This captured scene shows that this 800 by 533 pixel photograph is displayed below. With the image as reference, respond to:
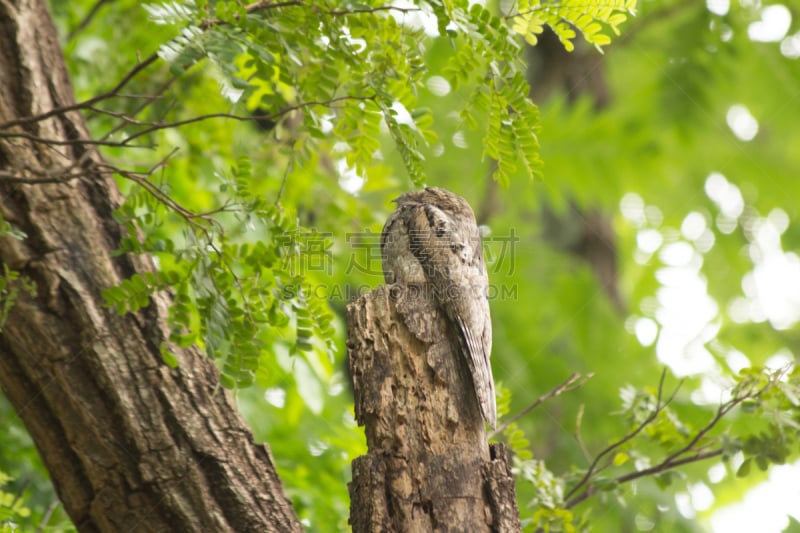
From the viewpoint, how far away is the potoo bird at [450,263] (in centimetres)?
323

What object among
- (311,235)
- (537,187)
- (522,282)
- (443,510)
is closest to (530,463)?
(443,510)

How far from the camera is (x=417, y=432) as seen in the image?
2.88 meters

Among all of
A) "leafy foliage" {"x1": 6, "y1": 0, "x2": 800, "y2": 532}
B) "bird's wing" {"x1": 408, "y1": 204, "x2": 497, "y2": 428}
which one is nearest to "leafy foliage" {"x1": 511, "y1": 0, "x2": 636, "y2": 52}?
"leafy foliage" {"x1": 6, "y1": 0, "x2": 800, "y2": 532}

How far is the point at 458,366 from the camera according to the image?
3.15 metres

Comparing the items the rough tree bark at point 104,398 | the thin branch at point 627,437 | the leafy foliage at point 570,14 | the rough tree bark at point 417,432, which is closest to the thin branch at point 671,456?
the thin branch at point 627,437

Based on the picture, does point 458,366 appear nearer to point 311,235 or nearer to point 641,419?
point 311,235

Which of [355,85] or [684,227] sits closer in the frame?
[355,85]

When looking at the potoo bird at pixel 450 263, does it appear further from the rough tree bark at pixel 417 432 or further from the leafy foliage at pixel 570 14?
the leafy foliage at pixel 570 14

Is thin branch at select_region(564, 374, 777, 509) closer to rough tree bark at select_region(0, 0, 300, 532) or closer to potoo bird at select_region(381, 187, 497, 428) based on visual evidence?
potoo bird at select_region(381, 187, 497, 428)

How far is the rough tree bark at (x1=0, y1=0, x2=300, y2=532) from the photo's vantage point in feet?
10.2

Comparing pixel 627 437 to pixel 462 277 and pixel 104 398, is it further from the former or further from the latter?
pixel 104 398

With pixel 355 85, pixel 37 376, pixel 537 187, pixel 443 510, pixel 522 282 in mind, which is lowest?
pixel 443 510

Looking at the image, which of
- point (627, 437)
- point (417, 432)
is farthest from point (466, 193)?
point (417, 432)

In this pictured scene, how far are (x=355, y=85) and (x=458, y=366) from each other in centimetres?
131
